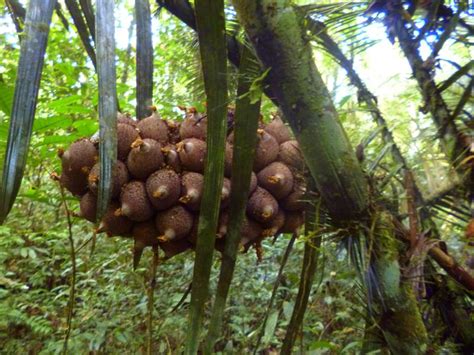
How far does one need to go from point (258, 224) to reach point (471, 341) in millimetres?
497

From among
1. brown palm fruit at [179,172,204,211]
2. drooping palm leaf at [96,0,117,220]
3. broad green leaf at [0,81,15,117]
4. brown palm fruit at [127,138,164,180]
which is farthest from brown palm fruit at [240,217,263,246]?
broad green leaf at [0,81,15,117]

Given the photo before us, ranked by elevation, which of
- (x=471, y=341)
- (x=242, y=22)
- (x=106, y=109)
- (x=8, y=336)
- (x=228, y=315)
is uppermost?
(x=242, y=22)

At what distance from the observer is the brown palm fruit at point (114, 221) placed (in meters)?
0.78

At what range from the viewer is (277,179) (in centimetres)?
82

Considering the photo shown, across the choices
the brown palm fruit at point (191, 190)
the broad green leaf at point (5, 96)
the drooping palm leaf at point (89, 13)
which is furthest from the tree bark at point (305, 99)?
the broad green leaf at point (5, 96)

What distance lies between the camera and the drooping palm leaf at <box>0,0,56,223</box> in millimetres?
557

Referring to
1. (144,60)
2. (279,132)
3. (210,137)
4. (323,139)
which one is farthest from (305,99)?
(144,60)

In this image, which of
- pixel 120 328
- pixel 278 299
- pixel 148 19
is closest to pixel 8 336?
pixel 120 328

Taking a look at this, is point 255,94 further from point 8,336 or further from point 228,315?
point 8,336

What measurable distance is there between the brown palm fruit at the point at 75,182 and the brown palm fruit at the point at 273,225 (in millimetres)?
369

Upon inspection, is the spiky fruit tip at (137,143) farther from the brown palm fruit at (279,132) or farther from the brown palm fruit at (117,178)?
the brown palm fruit at (279,132)

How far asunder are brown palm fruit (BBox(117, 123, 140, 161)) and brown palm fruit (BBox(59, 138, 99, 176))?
5cm

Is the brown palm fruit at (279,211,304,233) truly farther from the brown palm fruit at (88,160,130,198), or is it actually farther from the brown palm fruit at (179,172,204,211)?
the brown palm fruit at (88,160,130,198)

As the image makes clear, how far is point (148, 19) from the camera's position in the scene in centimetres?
100
